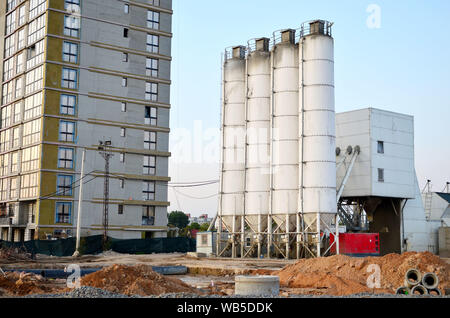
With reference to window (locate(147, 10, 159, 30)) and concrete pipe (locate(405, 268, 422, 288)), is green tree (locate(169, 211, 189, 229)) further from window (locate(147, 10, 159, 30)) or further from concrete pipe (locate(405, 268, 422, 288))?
concrete pipe (locate(405, 268, 422, 288))

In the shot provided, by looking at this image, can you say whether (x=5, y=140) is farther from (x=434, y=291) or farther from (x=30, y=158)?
(x=434, y=291)

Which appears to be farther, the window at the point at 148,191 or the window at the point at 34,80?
the window at the point at 148,191

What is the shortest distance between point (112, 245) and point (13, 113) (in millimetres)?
27531

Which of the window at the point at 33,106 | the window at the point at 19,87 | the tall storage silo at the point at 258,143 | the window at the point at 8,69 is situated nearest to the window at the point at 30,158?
the window at the point at 33,106

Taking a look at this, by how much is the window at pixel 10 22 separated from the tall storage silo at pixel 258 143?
3874 centimetres

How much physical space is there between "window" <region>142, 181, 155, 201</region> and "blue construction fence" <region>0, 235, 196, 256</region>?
11143 millimetres

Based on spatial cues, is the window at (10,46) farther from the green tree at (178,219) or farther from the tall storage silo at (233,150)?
the green tree at (178,219)

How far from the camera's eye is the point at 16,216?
67.4 m

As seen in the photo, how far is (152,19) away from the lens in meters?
73.8

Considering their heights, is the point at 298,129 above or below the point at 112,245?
above

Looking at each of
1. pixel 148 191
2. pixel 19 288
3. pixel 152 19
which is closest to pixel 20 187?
pixel 148 191

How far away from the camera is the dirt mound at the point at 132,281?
19.2 m
